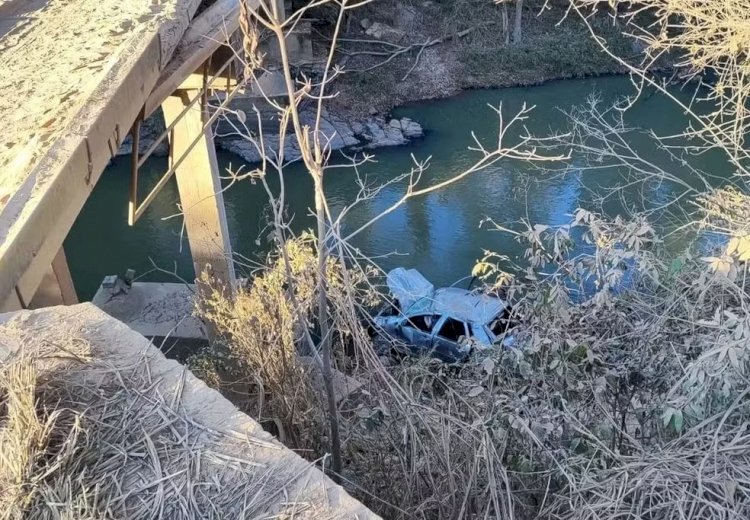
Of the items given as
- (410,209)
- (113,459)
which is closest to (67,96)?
(113,459)

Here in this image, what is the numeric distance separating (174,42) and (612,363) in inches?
100

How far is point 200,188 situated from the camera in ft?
16.3

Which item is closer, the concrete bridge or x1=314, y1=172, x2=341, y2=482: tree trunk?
the concrete bridge

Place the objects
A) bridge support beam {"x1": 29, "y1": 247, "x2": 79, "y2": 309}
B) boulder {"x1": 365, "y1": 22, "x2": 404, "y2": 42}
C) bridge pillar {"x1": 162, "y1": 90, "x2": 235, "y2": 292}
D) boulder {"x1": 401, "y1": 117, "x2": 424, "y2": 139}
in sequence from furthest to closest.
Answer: boulder {"x1": 365, "y1": 22, "x2": 404, "y2": 42} < boulder {"x1": 401, "y1": 117, "x2": 424, "y2": 139} < bridge pillar {"x1": 162, "y1": 90, "x2": 235, "y2": 292} < bridge support beam {"x1": 29, "y1": 247, "x2": 79, "y2": 309}

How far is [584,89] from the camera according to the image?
1580 cm

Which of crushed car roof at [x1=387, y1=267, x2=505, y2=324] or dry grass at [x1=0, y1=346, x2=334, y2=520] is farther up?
dry grass at [x1=0, y1=346, x2=334, y2=520]

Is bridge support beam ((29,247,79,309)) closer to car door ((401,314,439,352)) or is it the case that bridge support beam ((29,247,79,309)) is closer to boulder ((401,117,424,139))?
car door ((401,314,439,352))

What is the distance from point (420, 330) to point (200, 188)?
246 centimetres

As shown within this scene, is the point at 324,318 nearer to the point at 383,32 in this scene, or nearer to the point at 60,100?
the point at 60,100

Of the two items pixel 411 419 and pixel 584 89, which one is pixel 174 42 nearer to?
pixel 411 419

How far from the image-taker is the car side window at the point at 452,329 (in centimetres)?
667

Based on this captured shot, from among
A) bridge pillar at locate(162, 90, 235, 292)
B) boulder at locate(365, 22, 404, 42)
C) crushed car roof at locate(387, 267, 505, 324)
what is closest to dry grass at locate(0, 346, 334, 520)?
bridge pillar at locate(162, 90, 235, 292)

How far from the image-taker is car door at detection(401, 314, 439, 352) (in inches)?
250

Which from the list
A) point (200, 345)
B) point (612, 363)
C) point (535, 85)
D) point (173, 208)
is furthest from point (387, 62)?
point (612, 363)
